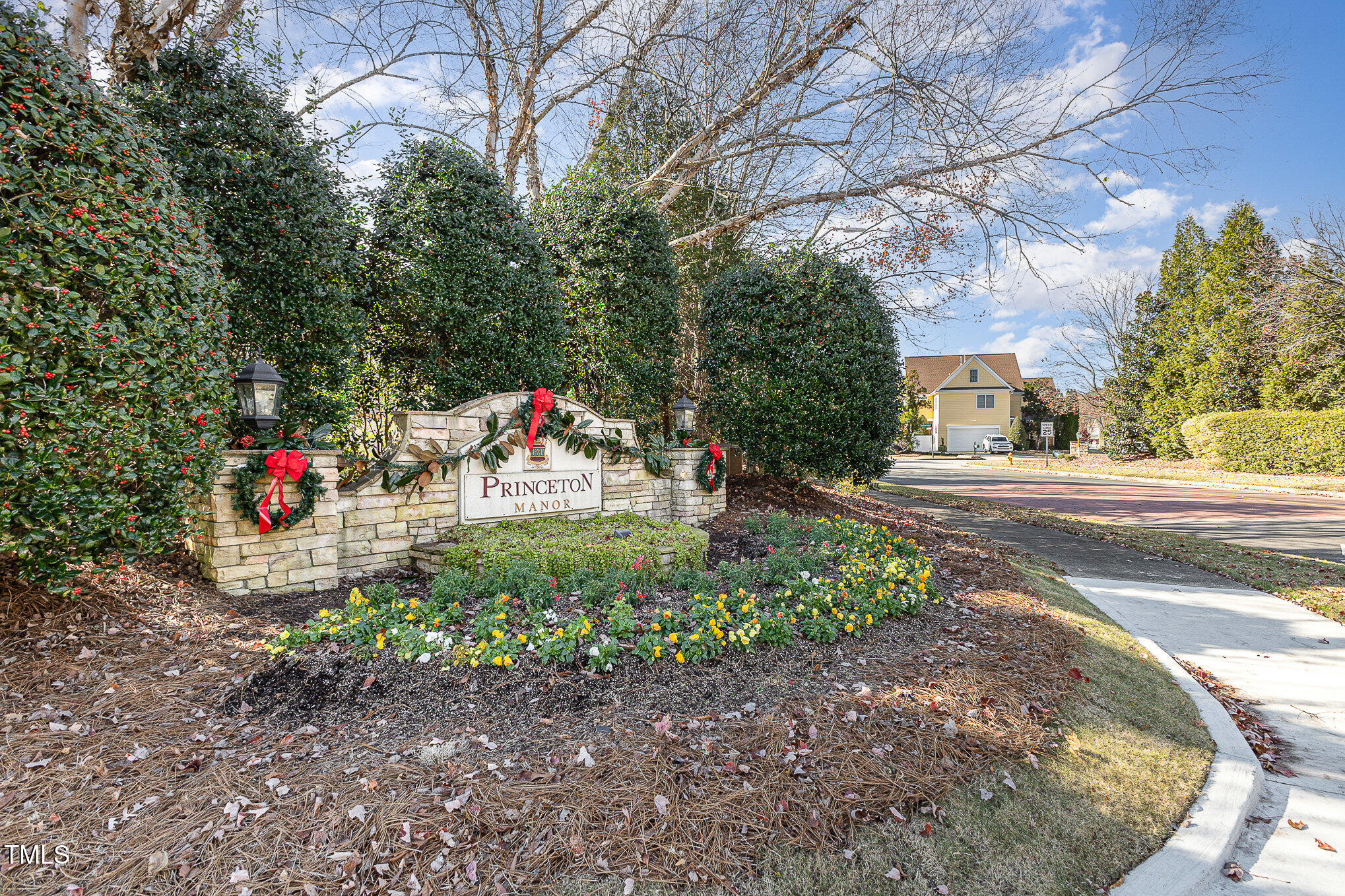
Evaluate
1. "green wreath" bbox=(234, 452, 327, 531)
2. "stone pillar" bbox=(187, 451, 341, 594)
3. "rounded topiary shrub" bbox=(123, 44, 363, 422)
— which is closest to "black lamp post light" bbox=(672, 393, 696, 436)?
"rounded topiary shrub" bbox=(123, 44, 363, 422)

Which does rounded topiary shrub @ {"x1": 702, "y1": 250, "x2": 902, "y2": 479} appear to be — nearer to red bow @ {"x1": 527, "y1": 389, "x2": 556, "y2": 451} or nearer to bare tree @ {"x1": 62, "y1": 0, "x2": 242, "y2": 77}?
red bow @ {"x1": 527, "y1": 389, "x2": 556, "y2": 451}

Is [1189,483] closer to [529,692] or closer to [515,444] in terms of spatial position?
[515,444]

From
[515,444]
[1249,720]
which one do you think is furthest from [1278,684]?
[515,444]

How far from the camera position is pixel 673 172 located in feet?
35.8

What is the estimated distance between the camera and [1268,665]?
4344 mm

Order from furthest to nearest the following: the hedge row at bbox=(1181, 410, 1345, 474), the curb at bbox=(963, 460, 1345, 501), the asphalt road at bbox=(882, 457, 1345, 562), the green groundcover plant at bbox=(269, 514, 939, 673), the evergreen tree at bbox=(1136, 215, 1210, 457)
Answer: the evergreen tree at bbox=(1136, 215, 1210, 457) < the hedge row at bbox=(1181, 410, 1345, 474) < the curb at bbox=(963, 460, 1345, 501) < the asphalt road at bbox=(882, 457, 1345, 562) < the green groundcover plant at bbox=(269, 514, 939, 673)

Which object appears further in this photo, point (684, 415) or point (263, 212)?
point (684, 415)

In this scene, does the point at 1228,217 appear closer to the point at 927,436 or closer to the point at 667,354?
the point at 927,436

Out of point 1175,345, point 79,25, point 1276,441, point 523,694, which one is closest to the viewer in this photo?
point 523,694

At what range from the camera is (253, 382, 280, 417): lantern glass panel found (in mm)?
4234

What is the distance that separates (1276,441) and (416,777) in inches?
1054

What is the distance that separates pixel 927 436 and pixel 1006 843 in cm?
4750

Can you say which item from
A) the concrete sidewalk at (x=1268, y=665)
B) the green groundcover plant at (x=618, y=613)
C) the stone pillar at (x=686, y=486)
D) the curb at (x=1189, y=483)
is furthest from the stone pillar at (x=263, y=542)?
the curb at (x=1189, y=483)

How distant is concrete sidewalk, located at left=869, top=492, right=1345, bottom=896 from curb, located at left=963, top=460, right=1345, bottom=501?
12495 millimetres
